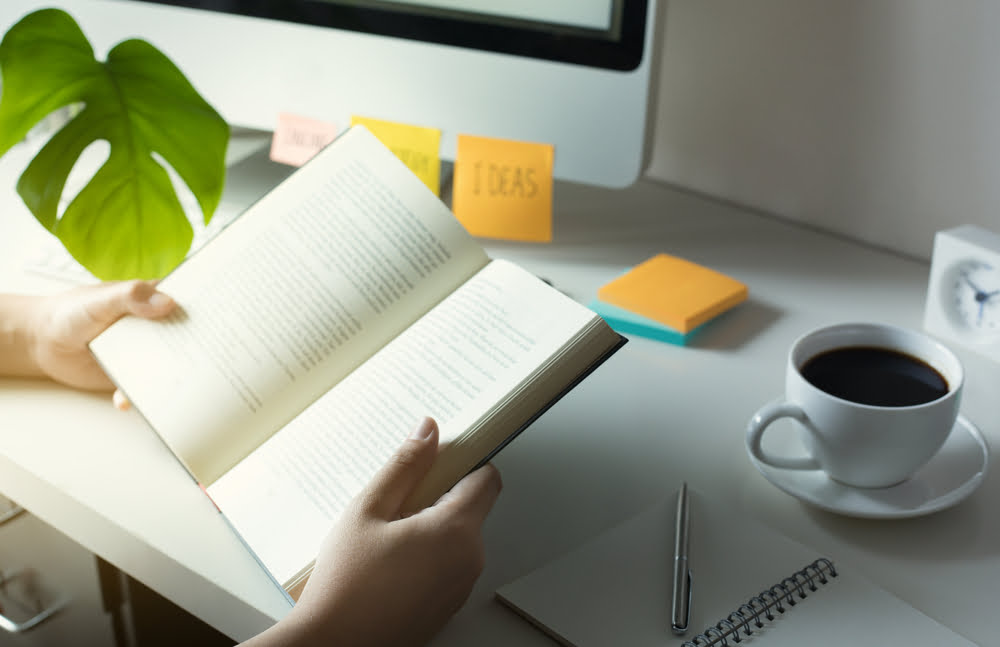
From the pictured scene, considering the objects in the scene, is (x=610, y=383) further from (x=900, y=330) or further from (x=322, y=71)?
(x=322, y=71)

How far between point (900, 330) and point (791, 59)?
38 cm

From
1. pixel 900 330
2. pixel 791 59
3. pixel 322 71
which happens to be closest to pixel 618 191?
pixel 791 59

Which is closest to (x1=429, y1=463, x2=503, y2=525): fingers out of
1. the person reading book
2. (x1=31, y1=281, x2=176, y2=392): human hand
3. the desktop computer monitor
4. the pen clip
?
the person reading book

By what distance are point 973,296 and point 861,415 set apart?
9.7 inches

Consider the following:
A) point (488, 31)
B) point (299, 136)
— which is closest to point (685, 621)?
point (488, 31)

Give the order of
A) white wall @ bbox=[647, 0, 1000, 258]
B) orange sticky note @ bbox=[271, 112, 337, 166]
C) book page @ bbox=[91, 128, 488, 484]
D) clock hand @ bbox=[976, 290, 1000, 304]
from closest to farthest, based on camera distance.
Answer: book page @ bbox=[91, 128, 488, 484] < clock hand @ bbox=[976, 290, 1000, 304] < white wall @ bbox=[647, 0, 1000, 258] < orange sticky note @ bbox=[271, 112, 337, 166]

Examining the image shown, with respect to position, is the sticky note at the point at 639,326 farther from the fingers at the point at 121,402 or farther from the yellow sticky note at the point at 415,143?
the fingers at the point at 121,402

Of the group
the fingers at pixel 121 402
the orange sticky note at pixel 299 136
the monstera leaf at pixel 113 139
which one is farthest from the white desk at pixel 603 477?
the orange sticky note at pixel 299 136

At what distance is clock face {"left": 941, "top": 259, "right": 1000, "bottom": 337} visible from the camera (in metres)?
0.69

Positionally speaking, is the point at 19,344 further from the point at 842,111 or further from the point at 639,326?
the point at 842,111

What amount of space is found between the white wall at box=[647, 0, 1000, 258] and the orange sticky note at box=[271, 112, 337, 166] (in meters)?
0.33

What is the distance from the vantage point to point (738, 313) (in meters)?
0.77

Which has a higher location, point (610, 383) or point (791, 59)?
point (791, 59)

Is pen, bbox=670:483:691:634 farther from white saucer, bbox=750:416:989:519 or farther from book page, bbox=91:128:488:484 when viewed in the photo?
book page, bbox=91:128:488:484
